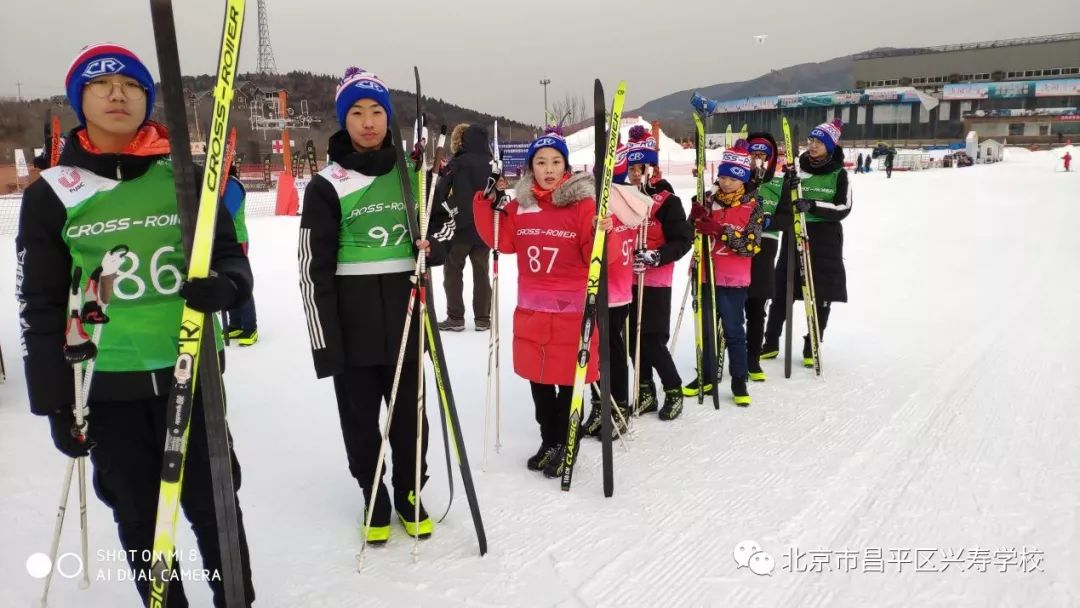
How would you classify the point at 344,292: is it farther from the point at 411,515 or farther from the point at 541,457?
the point at 541,457

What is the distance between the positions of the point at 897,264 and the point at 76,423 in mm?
12196

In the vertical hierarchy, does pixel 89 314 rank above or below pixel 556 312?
above

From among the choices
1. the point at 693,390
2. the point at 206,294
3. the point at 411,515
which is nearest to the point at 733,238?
the point at 693,390

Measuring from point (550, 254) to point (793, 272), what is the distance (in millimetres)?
2978

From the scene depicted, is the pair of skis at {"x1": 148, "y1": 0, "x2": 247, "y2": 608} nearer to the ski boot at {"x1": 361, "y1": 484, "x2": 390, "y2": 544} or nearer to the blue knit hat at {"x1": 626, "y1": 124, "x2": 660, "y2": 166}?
the ski boot at {"x1": 361, "y1": 484, "x2": 390, "y2": 544}

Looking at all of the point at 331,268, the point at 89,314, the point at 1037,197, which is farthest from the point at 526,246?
the point at 1037,197

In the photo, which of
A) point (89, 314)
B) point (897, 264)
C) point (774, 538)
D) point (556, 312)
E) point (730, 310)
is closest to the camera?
point (89, 314)

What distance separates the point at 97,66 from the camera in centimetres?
215

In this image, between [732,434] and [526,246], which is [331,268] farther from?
[732,434]

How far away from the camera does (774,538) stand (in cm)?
328

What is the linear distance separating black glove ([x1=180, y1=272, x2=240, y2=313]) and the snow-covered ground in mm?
1404

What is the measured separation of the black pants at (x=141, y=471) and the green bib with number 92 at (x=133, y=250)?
0.57ft

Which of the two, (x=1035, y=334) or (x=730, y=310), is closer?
(x=730, y=310)

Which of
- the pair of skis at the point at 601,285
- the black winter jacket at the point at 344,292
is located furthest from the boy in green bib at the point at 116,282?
the pair of skis at the point at 601,285
